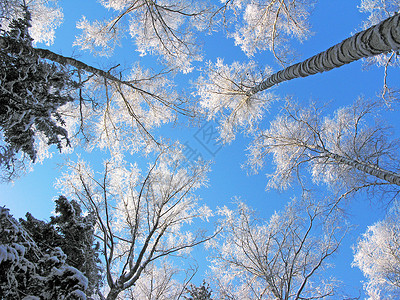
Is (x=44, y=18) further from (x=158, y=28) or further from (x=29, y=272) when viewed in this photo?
(x=29, y=272)

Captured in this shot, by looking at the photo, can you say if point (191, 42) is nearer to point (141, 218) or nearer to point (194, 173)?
point (194, 173)

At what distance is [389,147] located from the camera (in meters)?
6.94

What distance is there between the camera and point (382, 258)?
368 inches

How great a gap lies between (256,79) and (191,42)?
3.07 metres

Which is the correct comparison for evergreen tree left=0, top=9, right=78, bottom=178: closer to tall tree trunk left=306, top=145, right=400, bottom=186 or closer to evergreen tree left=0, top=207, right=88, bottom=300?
evergreen tree left=0, top=207, right=88, bottom=300

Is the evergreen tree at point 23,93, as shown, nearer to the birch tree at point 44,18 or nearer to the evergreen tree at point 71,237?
the evergreen tree at point 71,237

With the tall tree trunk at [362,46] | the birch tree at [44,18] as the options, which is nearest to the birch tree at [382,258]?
the tall tree trunk at [362,46]

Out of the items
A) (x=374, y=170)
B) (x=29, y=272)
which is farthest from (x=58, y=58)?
(x=374, y=170)

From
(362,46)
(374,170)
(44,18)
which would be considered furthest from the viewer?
(44,18)

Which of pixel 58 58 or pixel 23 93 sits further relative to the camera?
pixel 58 58

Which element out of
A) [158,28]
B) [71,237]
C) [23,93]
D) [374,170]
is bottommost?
[71,237]

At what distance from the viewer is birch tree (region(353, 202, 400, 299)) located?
8852mm

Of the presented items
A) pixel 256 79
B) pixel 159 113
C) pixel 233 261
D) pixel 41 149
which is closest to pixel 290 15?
pixel 256 79

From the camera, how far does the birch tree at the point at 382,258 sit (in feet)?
29.0
